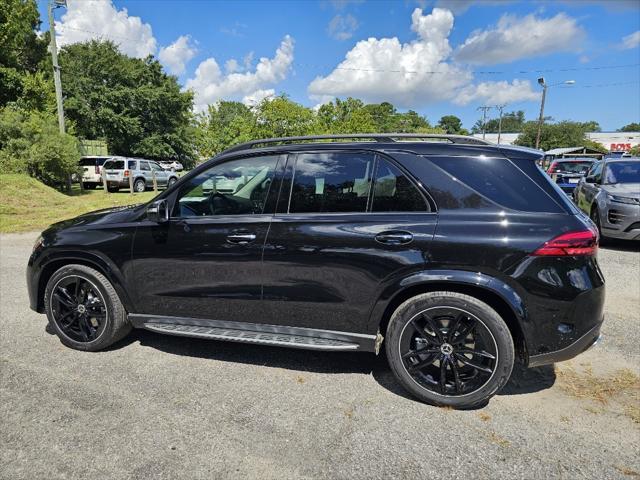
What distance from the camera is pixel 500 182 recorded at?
115 inches

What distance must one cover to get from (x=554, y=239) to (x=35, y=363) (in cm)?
404

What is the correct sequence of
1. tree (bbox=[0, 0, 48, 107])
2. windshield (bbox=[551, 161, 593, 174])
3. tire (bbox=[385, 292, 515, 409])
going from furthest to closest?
tree (bbox=[0, 0, 48, 107]), windshield (bbox=[551, 161, 593, 174]), tire (bbox=[385, 292, 515, 409])

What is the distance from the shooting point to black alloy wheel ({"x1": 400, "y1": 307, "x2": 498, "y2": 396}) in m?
2.84

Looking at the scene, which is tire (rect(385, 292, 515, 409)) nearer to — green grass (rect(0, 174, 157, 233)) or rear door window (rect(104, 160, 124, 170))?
green grass (rect(0, 174, 157, 233))

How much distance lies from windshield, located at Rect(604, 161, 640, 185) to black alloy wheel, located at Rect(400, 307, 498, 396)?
7.30m

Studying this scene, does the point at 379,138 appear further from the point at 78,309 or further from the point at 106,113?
the point at 106,113

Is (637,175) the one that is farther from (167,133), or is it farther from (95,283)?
(167,133)

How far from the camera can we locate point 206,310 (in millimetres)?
3443

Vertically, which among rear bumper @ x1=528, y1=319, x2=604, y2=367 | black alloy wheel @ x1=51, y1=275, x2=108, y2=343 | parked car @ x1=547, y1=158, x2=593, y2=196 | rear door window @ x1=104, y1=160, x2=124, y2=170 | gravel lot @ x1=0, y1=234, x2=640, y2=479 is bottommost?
gravel lot @ x1=0, y1=234, x2=640, y2=479

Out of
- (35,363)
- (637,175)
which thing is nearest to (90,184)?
(35,363)

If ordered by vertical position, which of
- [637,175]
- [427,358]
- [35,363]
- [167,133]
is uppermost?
[167,133]

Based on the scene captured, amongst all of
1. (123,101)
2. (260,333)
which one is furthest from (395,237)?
(123,101)

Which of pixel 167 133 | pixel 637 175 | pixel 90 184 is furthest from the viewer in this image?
pixel 167 133

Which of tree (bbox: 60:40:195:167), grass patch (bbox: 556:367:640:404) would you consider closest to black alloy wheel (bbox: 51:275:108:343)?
grass patch (bbox: 556:367:640:404)
